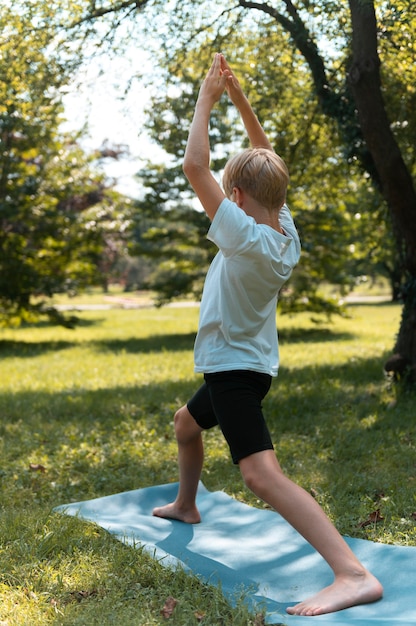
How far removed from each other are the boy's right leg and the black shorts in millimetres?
596

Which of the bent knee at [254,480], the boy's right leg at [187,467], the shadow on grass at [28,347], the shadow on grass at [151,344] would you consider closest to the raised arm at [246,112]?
the boy's right leg at [187,467]

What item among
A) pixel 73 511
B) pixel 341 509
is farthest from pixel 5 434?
pixel 341 509

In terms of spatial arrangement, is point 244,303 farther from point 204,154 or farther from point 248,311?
point 204,154

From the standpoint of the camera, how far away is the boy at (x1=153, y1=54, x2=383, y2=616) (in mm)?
2820

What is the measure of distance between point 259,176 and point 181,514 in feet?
6.09

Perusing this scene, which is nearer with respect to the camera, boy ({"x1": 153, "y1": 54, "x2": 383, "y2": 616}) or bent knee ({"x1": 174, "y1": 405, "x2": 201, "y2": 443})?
boy ({"x1": 153, "y1": 54, "x2": 383, "y2": 616})

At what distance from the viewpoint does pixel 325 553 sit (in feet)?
9.05

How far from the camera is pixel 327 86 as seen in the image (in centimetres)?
709

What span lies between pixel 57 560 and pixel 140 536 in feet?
1.77

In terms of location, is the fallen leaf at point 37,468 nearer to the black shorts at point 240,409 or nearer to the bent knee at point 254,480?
the black shorts at point 240,409

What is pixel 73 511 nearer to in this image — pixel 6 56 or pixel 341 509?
pixel 341 509

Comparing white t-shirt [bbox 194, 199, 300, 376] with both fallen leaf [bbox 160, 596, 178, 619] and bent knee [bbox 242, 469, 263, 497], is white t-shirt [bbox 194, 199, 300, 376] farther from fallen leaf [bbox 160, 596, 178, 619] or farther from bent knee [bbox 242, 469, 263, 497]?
fallen leaf [bbox 160, 596, 178, 619]

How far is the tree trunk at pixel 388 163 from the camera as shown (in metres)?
6.06

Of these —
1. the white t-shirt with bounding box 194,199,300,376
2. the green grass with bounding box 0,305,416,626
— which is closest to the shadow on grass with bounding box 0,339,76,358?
the green grass with bounding box 0,305,416,626
